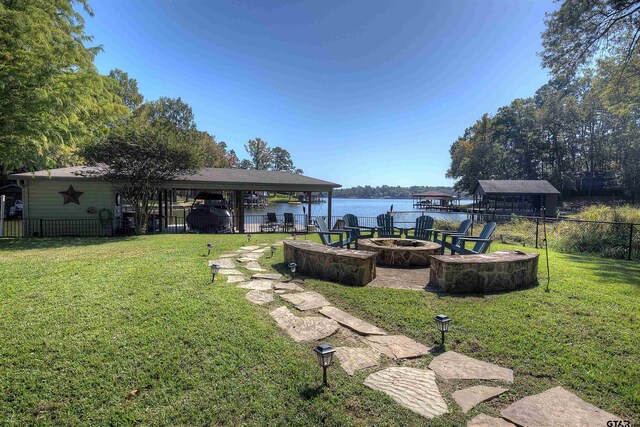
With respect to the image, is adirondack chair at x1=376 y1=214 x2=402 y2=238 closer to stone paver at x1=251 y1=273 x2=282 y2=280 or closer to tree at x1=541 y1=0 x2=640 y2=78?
stone paver at x1=251 y1=273 x2=282 y2=280

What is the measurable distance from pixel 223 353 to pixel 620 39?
17.3 metres

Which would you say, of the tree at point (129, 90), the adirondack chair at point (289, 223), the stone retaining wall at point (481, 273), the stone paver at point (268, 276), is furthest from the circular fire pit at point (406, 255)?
the tree at point (129, 90)

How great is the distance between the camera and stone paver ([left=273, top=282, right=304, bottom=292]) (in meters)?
4.91

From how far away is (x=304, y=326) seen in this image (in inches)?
137

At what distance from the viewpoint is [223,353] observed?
281cm

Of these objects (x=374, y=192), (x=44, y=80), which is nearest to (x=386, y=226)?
(x=44, y=80)

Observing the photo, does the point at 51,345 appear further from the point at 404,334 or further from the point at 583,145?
the point at 583,145

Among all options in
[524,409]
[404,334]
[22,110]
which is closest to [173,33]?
[22,110]

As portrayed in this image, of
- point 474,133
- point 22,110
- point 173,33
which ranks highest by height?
point 474,133

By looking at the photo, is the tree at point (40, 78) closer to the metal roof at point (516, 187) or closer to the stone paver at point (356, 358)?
the stone paver at point (356, 358)

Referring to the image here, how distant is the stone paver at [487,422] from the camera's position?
6.42ft

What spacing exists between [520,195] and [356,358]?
38.2 metres

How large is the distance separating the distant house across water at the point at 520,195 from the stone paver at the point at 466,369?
34.5 meters

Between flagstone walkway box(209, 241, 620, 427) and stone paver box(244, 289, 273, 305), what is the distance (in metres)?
0.01
